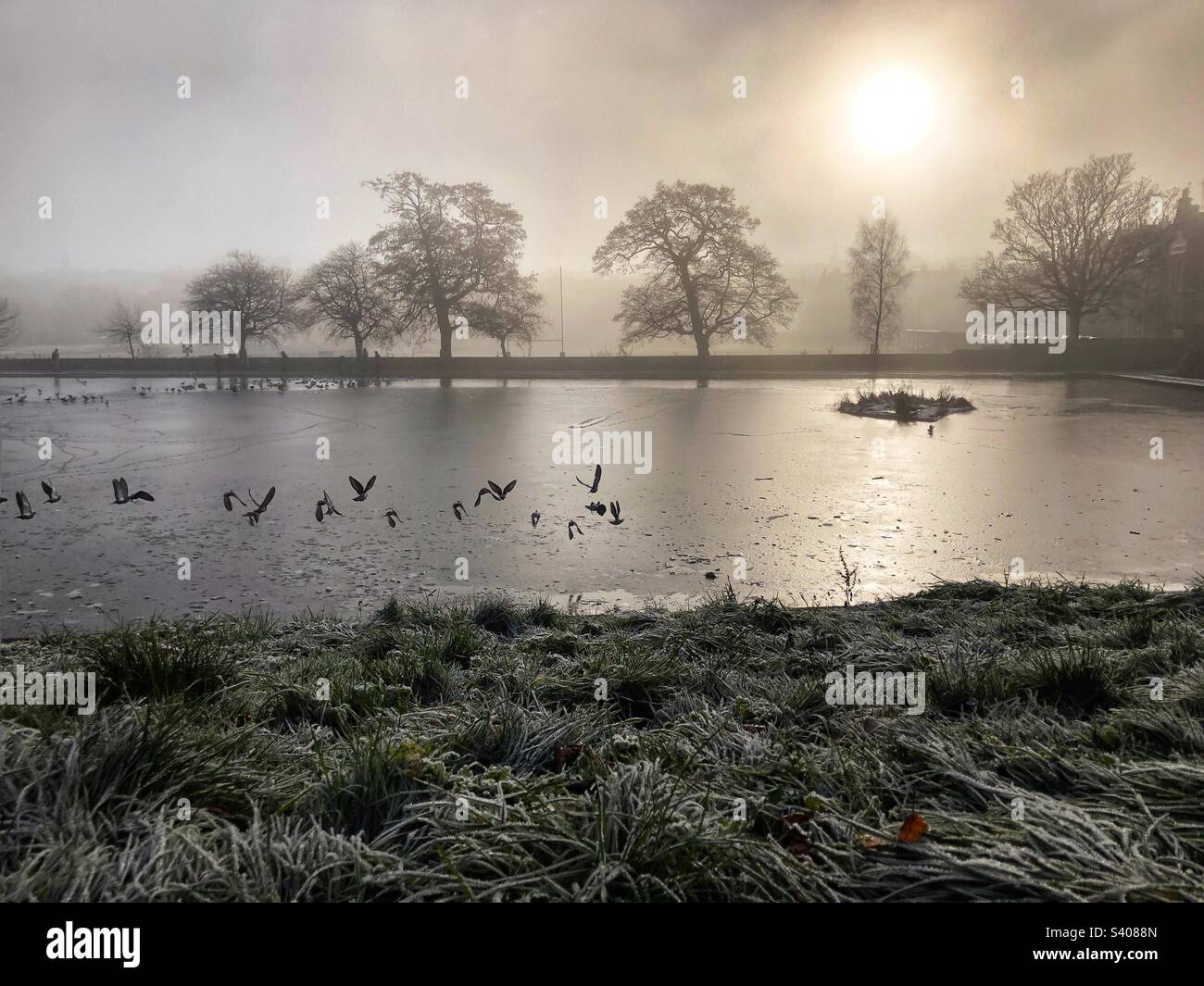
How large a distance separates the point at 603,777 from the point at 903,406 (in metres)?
15.9

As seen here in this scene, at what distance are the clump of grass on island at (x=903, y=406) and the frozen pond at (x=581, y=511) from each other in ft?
3.65

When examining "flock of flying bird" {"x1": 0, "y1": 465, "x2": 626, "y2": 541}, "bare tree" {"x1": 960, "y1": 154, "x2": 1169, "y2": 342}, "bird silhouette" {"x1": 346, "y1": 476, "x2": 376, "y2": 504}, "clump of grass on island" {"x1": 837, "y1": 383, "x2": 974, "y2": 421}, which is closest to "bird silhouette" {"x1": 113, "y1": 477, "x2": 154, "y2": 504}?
"flock of flying bird" {"x1": 0, "y1": 465, "x2": 626, "y2": 541}

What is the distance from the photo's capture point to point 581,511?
24.6ft

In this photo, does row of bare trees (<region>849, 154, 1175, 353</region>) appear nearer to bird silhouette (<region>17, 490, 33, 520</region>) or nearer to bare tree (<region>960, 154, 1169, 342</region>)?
bare tree (<region>960, 154, 1169, 342</region>)

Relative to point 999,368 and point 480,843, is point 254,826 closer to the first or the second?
point 480,843

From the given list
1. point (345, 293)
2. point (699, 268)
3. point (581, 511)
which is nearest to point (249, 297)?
point (345, 293)

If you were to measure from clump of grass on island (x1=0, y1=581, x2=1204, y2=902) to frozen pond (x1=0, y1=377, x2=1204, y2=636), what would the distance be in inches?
74.4

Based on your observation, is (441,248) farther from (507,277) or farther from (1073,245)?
(1073,245)

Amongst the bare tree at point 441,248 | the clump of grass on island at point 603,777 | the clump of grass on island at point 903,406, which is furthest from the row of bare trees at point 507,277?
the clump of grass on island at point 603,777

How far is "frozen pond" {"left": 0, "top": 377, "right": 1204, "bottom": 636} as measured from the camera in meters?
5.31

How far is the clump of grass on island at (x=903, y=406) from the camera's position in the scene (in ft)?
52.7

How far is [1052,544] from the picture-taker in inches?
241
